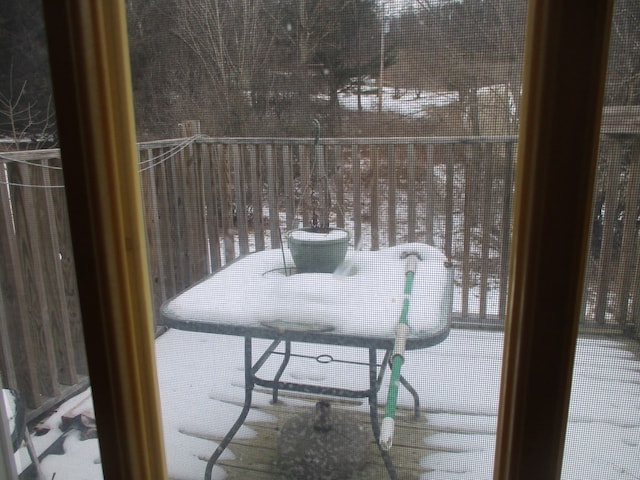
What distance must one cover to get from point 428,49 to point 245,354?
60cm

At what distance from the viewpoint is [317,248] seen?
785mm

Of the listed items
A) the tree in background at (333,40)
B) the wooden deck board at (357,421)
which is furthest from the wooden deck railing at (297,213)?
the wooden deck board at (357,421)

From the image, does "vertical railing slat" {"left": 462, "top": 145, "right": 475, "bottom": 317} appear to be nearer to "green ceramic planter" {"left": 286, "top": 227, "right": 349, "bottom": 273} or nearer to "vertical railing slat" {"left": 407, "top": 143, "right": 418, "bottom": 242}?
"vertical railing slat" {"left": 407, "top": 143, "right": 418, "bottom": 242}

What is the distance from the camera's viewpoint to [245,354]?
821mm

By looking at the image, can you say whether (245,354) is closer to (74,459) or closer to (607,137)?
(74,459)

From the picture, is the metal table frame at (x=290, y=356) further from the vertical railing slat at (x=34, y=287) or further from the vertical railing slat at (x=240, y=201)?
the vertical railing slat at (x=34, y=287)

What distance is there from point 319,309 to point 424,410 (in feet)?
0.83

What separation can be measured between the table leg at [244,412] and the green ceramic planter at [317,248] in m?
0.18

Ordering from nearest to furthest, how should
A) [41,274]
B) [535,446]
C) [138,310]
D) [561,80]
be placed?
[561,80]
[535,446]
[138,310]
[41,274]

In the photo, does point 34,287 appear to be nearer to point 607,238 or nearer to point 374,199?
point 374,199

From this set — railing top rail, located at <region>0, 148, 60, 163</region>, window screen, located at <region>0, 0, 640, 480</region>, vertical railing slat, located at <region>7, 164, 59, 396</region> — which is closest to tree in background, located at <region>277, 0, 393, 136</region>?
window screen, located at <region>0, 0, 640, 480</region>

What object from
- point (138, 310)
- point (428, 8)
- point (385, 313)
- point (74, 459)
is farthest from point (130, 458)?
point (428, 8)

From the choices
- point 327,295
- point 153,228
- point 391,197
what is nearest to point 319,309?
point 327,295

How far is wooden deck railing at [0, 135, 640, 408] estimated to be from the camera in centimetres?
65
